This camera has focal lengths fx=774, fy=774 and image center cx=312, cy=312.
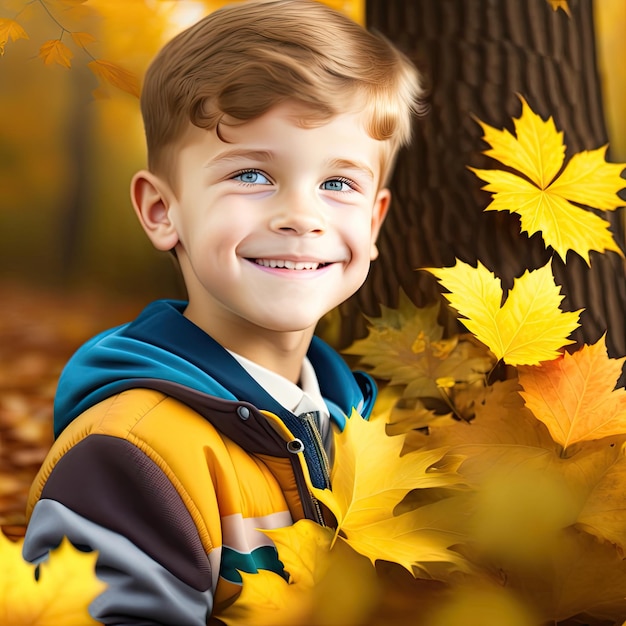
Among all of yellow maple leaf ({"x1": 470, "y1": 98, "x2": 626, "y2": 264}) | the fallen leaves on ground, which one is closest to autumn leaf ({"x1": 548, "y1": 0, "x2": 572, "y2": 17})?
yellow maple leaf ({"x1": 470, "y1": 98, "x2": 626, "y2": 264})

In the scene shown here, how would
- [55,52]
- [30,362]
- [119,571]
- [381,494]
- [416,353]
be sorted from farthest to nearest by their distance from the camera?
[30,362], [416,353], [55,52], [381,494], [119,571]

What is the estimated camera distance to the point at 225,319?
1.39m

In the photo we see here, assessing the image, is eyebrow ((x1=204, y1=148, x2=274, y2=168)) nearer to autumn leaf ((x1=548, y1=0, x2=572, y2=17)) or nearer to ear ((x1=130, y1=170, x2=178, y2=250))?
ear ((x1=130, y1=170, x2=178, y2=250))

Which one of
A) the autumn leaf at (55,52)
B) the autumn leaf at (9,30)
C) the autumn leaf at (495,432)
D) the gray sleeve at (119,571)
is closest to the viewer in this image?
the gray sleeve at (119,571)

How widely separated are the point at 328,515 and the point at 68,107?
3.75ft

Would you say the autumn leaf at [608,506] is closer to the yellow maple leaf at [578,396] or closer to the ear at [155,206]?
the yellow maple leaf at [578,396]

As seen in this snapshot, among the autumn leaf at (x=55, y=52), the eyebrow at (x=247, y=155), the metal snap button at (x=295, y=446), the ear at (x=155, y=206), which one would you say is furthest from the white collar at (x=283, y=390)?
the autumn leaf at (x=55, y=52)

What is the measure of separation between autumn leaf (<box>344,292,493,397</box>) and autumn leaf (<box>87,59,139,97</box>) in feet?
2.35

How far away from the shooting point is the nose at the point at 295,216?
4.18 ft

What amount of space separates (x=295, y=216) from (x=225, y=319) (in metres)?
0.24

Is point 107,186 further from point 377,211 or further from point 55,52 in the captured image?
point 377,211

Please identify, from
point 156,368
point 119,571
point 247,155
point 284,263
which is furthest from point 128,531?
point 247,155

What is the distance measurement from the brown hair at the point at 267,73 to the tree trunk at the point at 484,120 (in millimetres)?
294

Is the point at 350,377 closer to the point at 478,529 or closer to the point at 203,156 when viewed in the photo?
the point at 478,529
